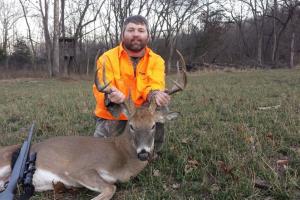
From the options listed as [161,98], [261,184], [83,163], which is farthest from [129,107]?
[261,184]

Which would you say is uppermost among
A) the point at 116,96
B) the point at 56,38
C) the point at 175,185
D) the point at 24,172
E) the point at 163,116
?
the point at 56,38

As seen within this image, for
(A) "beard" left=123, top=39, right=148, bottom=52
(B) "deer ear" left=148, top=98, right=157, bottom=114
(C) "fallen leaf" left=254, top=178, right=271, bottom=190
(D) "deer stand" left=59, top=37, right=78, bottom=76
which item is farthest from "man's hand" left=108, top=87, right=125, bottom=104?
(D) "deer stand" left=59, top=37, right=78, bottom=76

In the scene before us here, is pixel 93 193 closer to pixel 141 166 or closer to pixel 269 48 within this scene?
pixel 141 166

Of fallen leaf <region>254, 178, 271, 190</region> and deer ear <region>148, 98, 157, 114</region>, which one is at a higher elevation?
deer ear <region>148, 98, 157, 114</region>

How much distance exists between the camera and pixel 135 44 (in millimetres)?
4633

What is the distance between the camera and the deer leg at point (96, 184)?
336 centimetres

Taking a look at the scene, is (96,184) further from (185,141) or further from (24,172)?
(185,141)

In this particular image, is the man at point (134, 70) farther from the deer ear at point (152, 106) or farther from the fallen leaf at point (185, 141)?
the deer ear at point (152, 106)

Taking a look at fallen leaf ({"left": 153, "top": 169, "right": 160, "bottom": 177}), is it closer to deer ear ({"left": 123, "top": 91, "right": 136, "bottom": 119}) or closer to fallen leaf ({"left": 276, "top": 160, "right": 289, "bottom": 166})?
deer ear ({"left": 123, "top": 91, "right": 136, "bottom": 119})

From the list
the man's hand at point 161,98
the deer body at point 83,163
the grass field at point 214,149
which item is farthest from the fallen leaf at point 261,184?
the man's hand at point 161,98

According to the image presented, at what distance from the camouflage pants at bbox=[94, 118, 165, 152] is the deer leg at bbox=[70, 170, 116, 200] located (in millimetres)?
1101

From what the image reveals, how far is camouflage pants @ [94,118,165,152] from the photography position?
4.56 m

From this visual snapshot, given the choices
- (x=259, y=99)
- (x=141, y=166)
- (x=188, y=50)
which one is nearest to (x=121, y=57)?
(x=141, y=166)

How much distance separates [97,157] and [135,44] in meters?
1.50
